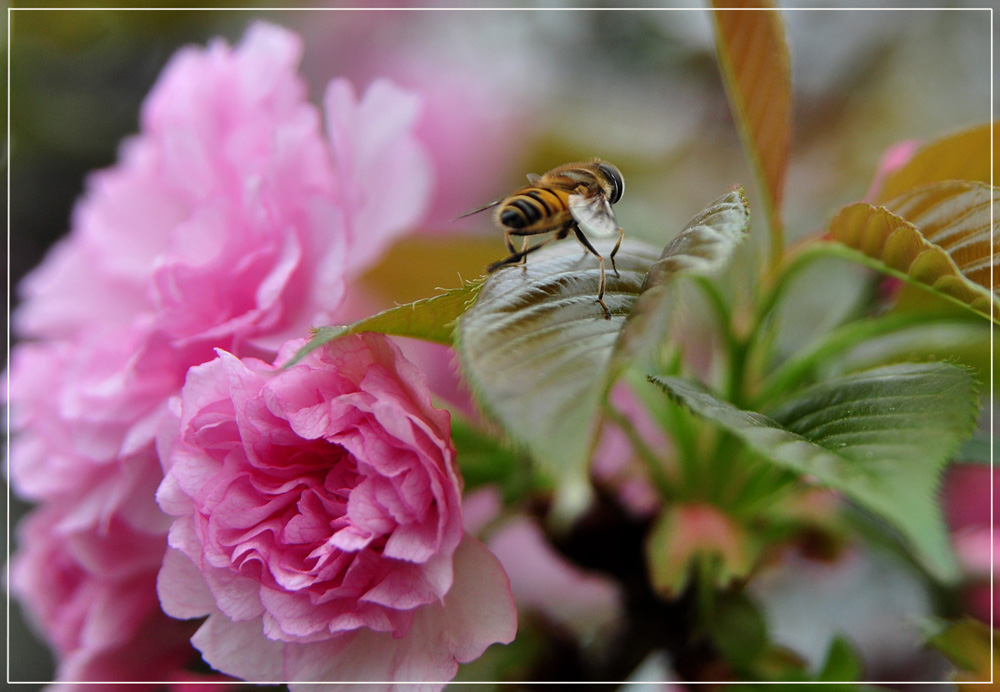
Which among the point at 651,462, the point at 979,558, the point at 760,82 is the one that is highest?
the point at 760,82

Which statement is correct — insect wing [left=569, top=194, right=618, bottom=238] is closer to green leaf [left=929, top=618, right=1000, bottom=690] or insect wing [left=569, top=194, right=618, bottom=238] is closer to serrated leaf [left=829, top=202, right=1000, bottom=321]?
serrated leaf [left=829, top=202, right=1000, bottom=321]

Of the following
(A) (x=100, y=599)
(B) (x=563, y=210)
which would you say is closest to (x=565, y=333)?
(B) (x=563, y=210)

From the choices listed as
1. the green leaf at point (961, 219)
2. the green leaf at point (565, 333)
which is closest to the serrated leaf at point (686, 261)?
the green leaf at point (565, 333)

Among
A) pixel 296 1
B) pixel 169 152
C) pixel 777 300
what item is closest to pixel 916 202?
pixel 777 300

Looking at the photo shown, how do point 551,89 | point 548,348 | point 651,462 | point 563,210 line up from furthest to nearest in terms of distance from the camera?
point 551,89 < point 651,462 < point 563,210 < point 548,348

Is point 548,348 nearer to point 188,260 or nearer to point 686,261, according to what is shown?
point 686,261

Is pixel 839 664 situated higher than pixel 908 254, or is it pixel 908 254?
pixel 908 254
